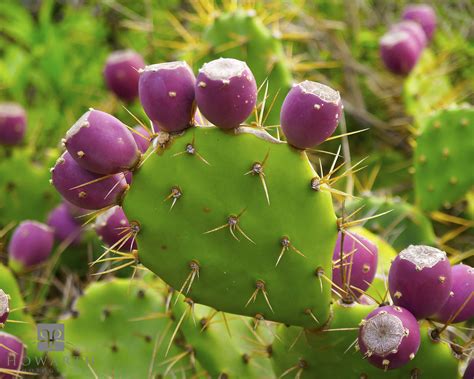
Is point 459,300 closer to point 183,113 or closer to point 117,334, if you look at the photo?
point 183,113

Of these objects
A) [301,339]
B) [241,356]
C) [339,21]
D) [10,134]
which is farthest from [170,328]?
[339,21]

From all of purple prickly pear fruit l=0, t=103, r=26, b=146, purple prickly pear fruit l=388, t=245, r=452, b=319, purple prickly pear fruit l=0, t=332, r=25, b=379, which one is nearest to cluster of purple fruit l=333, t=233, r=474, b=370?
purple prickly pear fruit l=388, t=245, r=452, b=319

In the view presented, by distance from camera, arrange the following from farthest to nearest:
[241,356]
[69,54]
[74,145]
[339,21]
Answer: [339,21]
[69,54]
[241,356]
[74,145]

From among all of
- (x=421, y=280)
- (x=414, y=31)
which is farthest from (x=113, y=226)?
(x=414, y=31)

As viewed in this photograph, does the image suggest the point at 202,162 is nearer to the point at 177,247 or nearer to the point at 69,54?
the point at 177,247

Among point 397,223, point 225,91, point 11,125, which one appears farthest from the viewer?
point 11,125

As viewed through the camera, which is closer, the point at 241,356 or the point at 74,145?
the point at 74,145

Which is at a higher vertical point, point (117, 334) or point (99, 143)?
point (99, 143)

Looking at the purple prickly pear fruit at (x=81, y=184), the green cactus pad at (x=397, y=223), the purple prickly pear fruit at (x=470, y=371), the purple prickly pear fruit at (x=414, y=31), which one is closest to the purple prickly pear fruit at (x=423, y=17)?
the purple prickly pear fruit at (x=414, y=31)
